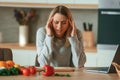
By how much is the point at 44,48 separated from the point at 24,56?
1.50m

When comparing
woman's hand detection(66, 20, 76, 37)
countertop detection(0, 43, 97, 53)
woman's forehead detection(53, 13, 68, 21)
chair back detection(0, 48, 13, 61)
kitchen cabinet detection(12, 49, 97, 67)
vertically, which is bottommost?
kitchen cabinet detection(12, 49, 97, 67)

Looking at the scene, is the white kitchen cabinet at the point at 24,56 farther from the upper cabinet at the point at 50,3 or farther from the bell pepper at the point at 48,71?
the bell pepper at the point at 48,71

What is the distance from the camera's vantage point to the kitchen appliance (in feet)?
14.2

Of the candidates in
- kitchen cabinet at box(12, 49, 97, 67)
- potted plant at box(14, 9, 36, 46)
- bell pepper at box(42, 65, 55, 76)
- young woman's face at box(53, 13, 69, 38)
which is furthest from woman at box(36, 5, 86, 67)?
potted plant at box(14, 9, 36, 46)

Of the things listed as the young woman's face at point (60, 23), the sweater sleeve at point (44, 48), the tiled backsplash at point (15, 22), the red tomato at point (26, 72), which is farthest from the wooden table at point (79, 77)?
the tiled backsplash at point (15, 22)

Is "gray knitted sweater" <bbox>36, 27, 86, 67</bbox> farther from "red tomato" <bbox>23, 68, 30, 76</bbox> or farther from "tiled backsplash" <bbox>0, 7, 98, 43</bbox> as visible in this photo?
"tiled backsplash" <bbox>0, 7, 98, 43</bbox>

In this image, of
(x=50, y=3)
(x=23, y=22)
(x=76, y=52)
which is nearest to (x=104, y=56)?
(x=50, y=3)

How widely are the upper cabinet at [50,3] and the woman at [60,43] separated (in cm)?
136

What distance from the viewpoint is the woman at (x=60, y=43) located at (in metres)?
3.04

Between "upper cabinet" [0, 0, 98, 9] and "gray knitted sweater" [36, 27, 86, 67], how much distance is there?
1.39m

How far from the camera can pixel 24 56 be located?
4.53 metres

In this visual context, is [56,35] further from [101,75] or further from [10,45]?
[10,45]

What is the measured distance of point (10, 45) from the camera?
15.0 feet

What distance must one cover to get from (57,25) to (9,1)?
1.73m
